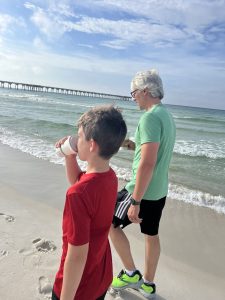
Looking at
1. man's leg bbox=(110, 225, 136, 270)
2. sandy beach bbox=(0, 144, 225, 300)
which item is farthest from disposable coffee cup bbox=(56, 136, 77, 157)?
sandy beach bbox=(0, 144, 225, 300)

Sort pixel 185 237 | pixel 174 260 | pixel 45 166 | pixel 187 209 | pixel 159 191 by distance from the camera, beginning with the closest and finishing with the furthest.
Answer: pixel 159 191
pixel 174 260
pixel 185 237
pixel 187 209
pixel 45 166

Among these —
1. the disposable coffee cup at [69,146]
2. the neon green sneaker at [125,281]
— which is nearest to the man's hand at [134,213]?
the neon green sneaker at [125,281]

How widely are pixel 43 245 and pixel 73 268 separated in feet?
7.30

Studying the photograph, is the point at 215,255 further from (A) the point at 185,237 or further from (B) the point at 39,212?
(B) the point at 39,212

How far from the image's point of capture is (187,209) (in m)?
6.27

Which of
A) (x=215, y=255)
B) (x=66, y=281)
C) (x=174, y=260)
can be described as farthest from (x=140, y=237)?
(x=66, y=281)

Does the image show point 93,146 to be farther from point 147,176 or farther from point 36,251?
point 36,251

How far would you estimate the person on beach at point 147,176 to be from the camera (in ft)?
9.32

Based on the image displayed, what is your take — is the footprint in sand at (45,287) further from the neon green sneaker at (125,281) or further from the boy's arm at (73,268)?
the boy's arm at (73,268)

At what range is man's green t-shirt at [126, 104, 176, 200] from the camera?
2.83m

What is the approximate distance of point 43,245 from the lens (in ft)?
12.6

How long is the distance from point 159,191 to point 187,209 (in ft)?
11.1

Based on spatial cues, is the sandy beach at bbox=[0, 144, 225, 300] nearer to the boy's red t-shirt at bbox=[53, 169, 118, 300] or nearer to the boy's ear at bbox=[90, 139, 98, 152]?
the boy's red t-shirt at bbox=[53, 169, 118, 300]

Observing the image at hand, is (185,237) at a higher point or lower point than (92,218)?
lower
